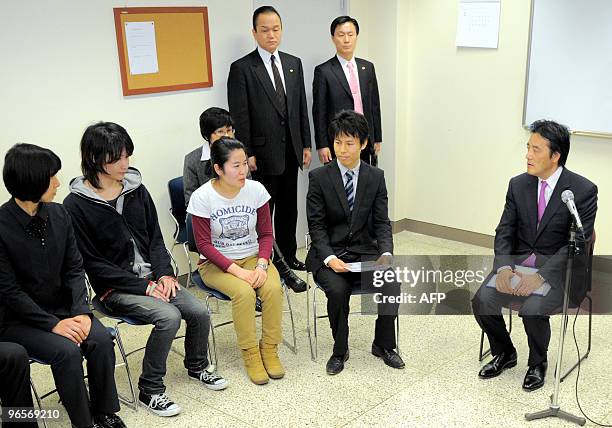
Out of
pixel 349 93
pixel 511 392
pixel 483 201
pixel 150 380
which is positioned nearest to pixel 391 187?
pixel 483 201

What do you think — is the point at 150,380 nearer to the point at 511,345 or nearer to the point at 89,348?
the point at 89,348

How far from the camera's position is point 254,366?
10.6 ft

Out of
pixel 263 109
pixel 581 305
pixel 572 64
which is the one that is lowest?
pixel 581 305

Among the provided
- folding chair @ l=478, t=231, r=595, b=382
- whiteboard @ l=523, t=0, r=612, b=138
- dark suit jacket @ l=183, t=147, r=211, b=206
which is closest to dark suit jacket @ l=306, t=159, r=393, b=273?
folding chair @ l=478, t=231, r=595, b=382

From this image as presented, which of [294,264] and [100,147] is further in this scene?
[294,264]

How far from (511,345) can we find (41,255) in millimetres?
2347

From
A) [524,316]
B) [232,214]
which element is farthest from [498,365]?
[232,214]

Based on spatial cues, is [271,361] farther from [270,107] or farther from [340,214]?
[270,107]

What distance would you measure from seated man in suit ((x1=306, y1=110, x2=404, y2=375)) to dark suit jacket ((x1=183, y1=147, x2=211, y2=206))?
0.81 meters

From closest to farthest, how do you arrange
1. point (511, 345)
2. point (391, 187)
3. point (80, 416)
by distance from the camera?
1. point (80, 416)
2. point (511, 345)
3. point (391, 187)

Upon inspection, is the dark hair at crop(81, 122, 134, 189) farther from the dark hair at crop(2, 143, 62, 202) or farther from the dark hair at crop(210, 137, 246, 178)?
the dark hair at crop(210, 137, 246, 178)

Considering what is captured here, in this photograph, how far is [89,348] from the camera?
2.70m

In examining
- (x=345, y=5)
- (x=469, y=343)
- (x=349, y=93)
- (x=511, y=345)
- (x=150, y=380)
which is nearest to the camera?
(x=150, y=380)

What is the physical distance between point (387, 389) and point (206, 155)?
1.78m
